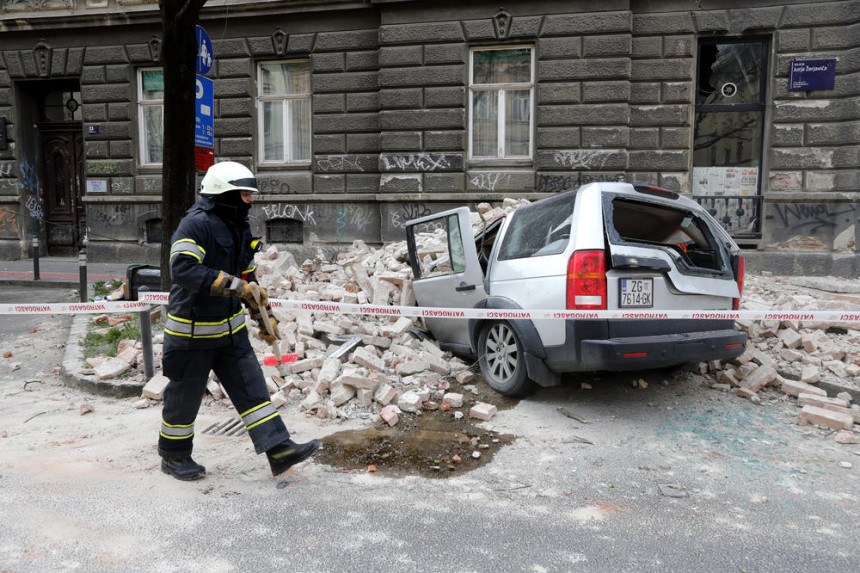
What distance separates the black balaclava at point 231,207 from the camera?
357 cm

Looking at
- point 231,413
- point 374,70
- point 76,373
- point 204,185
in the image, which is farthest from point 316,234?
point 204,185

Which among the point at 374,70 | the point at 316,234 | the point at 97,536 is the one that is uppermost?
the point at 374,70

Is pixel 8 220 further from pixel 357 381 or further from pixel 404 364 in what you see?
pixel 357 381

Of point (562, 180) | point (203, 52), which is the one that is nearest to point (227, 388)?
point (203, 52)

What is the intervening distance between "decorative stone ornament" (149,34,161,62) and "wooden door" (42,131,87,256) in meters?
3.06

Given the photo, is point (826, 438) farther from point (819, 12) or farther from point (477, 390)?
point (819, 12)

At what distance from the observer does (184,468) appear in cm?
365

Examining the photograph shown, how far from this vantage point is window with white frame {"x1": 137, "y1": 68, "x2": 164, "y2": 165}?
1415 centimetres

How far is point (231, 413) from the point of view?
195 inches

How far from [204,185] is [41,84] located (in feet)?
47.3

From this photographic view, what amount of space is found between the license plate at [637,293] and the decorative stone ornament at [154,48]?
12847mm

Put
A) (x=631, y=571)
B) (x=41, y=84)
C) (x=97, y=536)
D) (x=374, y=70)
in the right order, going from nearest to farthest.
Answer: (x=631, y=571) → (x=97, y=536) → (x=374, y=70) → (x=41, y=84)

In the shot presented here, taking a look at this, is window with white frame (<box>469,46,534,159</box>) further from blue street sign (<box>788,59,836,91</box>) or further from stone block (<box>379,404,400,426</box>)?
stone block (<box>379,404,400,426</box>)

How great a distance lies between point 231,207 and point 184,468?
1528mm
